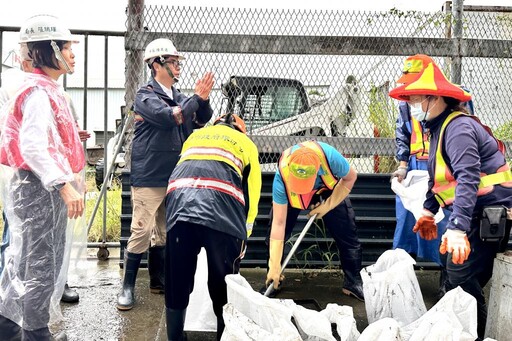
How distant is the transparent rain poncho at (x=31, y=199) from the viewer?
7.87 ft

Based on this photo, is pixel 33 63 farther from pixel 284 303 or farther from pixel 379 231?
pixel 379 231

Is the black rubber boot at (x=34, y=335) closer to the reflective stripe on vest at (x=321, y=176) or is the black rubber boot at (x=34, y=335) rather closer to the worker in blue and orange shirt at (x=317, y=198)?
the worker in blue and orange shirt at (x=317, y=198)

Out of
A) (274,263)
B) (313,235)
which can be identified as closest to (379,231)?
(313,235)

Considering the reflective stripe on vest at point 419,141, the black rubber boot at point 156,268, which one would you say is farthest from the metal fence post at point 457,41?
the black rubber boot at point 156,268

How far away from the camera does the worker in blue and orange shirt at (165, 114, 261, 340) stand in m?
2.56

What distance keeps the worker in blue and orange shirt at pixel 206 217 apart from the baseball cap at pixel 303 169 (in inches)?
14.4

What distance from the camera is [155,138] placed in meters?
3.50

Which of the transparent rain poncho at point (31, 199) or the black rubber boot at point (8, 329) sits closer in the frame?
the transparent rain poncho at point (31, 199)

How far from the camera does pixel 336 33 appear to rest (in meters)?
4.09

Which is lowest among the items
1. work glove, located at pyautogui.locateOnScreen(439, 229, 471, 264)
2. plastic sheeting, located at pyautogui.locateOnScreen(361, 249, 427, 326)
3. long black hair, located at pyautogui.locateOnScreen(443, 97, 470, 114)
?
plastic sheeting, located at pyautogui.locateOnScreen(361, 249, 427, 326)

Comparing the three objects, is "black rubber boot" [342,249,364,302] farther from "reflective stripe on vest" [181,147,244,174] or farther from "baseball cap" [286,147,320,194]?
"reflective stripe on vest" [181,147,244,174]

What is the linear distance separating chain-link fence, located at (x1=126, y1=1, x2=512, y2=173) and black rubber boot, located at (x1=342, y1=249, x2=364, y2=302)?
2.97 ft

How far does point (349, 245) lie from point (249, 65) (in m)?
1.61

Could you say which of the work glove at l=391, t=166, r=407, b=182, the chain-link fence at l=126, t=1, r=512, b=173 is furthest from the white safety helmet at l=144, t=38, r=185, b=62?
the work glove at l=391, t=166, r=407, b=182
